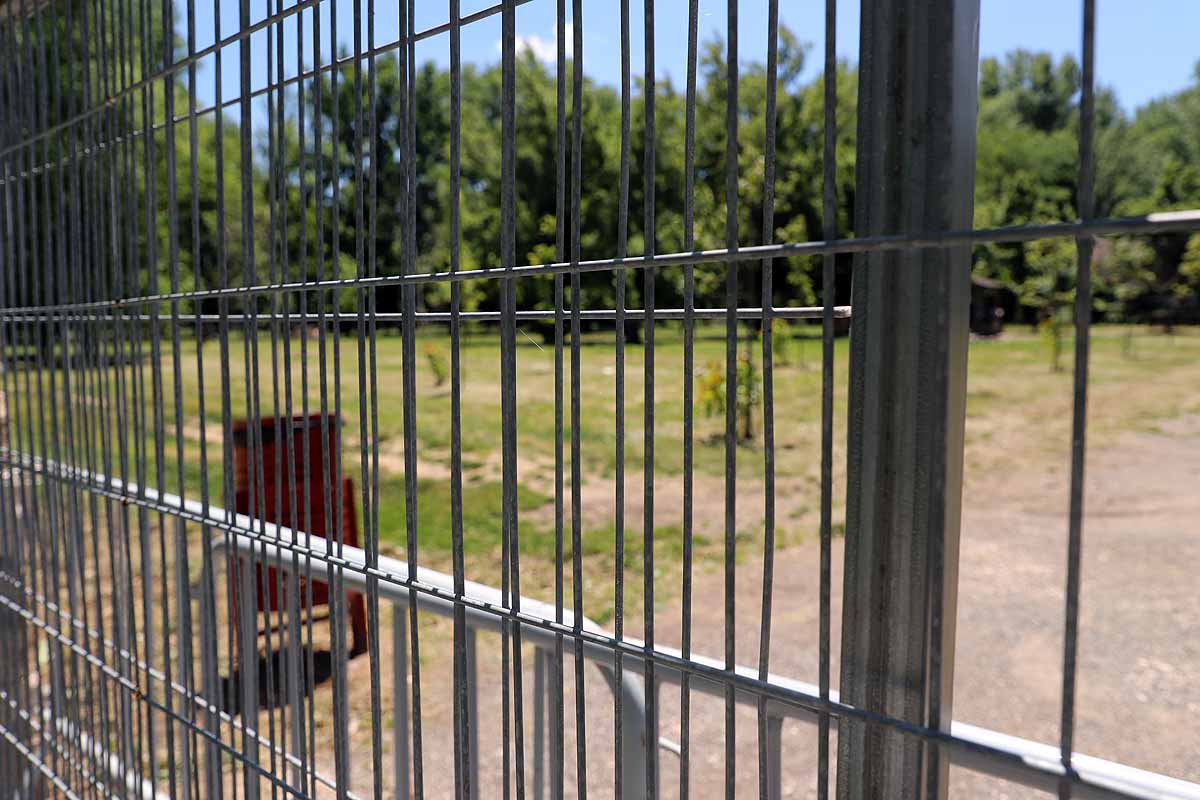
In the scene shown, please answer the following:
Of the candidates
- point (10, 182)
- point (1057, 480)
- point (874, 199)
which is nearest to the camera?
point (874, 199)

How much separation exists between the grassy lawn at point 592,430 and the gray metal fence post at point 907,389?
0.76m

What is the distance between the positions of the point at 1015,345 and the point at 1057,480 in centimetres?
1572

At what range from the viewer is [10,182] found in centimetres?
274

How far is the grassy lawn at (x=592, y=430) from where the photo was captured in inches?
147

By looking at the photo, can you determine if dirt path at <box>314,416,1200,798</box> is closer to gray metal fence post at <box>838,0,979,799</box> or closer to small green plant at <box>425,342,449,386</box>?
gray metal fence post at <box>838,0,979,799</box>

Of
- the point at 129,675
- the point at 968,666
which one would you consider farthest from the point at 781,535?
the point at 129,675

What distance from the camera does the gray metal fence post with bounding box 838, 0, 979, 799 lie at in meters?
0.96

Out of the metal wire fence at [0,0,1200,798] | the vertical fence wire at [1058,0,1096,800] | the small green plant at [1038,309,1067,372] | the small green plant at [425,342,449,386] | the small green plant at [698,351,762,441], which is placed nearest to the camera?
the vertical fence wire at [1058,0,1096,800]

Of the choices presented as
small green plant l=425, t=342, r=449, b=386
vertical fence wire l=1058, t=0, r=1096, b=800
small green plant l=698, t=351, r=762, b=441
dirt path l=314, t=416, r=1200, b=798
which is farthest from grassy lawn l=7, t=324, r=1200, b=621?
vertical fence wire l=1058, t=0, r=1096, b=800

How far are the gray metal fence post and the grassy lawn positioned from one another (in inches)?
30.1

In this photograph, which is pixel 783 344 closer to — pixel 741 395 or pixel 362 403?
pixel 741 395

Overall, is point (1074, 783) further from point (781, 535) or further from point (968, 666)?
point (781, 535)

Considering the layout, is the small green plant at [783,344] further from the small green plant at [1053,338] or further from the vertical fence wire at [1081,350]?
the vertical fence wire at [1081,350]

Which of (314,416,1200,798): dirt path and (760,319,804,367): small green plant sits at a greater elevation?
(760,319,804,367): small green plant
